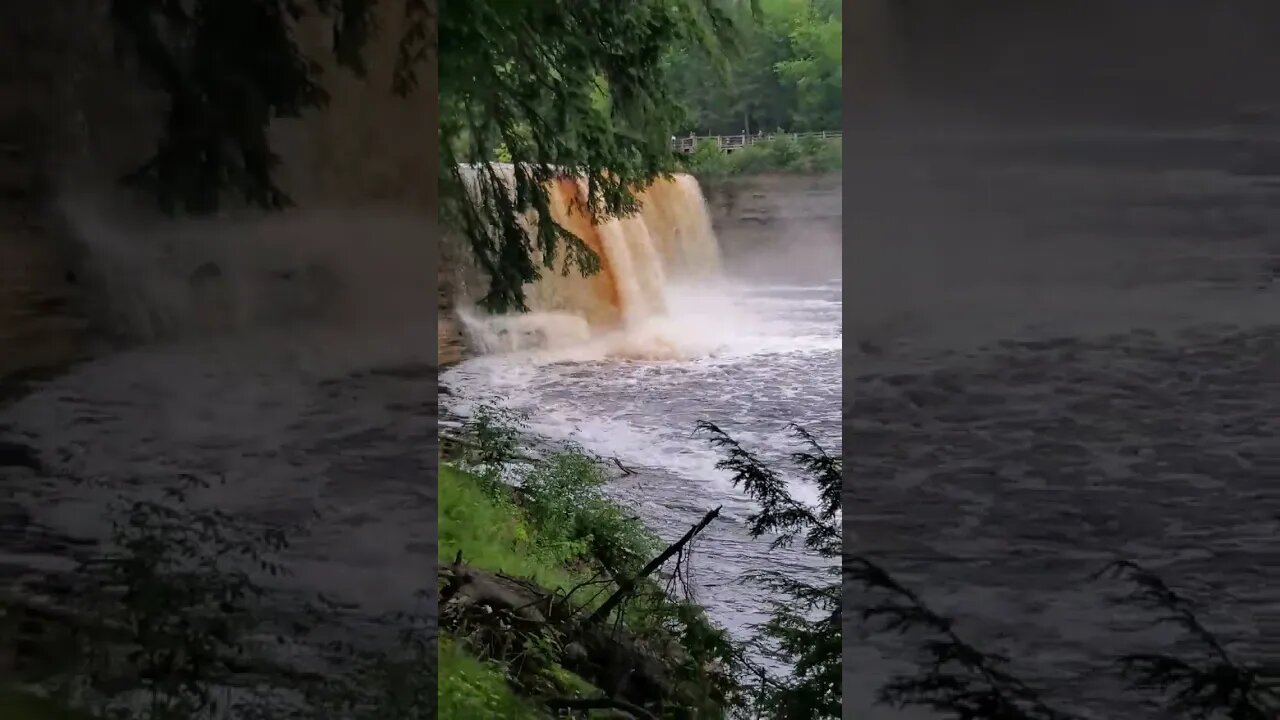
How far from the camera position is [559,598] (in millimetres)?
2342

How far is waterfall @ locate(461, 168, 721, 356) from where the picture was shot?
2301 mm

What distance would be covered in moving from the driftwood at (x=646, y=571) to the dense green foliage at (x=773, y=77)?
3.00 ft

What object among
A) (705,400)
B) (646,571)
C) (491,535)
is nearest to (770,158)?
(705,400)

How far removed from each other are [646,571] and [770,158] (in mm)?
1011

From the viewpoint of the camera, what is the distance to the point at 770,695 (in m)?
2.27

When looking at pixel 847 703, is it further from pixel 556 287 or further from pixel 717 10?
pixel 717 10

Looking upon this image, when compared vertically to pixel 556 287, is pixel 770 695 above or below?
below

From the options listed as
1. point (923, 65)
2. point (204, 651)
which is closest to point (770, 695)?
point (204, 651)

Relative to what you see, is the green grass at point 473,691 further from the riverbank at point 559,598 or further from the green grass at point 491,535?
the green grass at point 491,535

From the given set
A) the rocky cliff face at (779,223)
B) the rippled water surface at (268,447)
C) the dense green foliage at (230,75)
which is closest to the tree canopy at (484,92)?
the dense green foliage at (230,75)

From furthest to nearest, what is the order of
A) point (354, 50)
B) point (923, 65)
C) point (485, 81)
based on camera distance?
point (485, 81)
point (354, 50)
point (923, 65)

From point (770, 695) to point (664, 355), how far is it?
84 centimetres

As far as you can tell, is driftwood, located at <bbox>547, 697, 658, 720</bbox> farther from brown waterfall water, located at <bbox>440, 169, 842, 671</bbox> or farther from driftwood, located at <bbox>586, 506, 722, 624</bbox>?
brown waterfall water, located at <bbox>440, 169, 842, 671</bbox>

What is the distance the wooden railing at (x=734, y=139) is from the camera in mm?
2201
